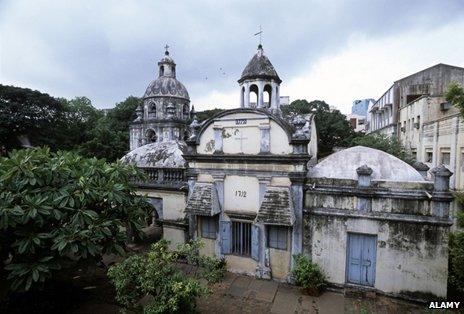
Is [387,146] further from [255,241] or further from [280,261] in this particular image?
[255,241]

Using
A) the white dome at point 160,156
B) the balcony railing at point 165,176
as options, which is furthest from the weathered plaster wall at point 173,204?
the white dome at point 160,156

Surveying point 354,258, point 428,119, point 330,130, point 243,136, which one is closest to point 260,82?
point 243,136

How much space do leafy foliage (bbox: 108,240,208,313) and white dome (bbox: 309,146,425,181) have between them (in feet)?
21.2

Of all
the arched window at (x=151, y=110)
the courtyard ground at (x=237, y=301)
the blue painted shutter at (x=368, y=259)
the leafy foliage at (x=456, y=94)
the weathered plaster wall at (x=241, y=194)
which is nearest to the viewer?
the leafy foliage at (x=456, y=94)

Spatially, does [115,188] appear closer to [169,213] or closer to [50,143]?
[169,213]

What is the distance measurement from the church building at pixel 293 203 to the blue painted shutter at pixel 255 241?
0.04m

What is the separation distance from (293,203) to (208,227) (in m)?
3.81

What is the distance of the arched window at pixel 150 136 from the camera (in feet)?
85.3

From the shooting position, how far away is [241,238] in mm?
11461

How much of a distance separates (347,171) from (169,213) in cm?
787

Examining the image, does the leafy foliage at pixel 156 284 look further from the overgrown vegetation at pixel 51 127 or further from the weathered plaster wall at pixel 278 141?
the overgrown vegetation at pixel 51 127

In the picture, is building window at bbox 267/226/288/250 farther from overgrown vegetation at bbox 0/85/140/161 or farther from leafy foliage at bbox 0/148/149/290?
overgrown vegetation at bbox 0/85/140/161

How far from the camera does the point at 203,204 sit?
1128 centimetres

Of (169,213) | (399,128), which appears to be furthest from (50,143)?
(399,128)
